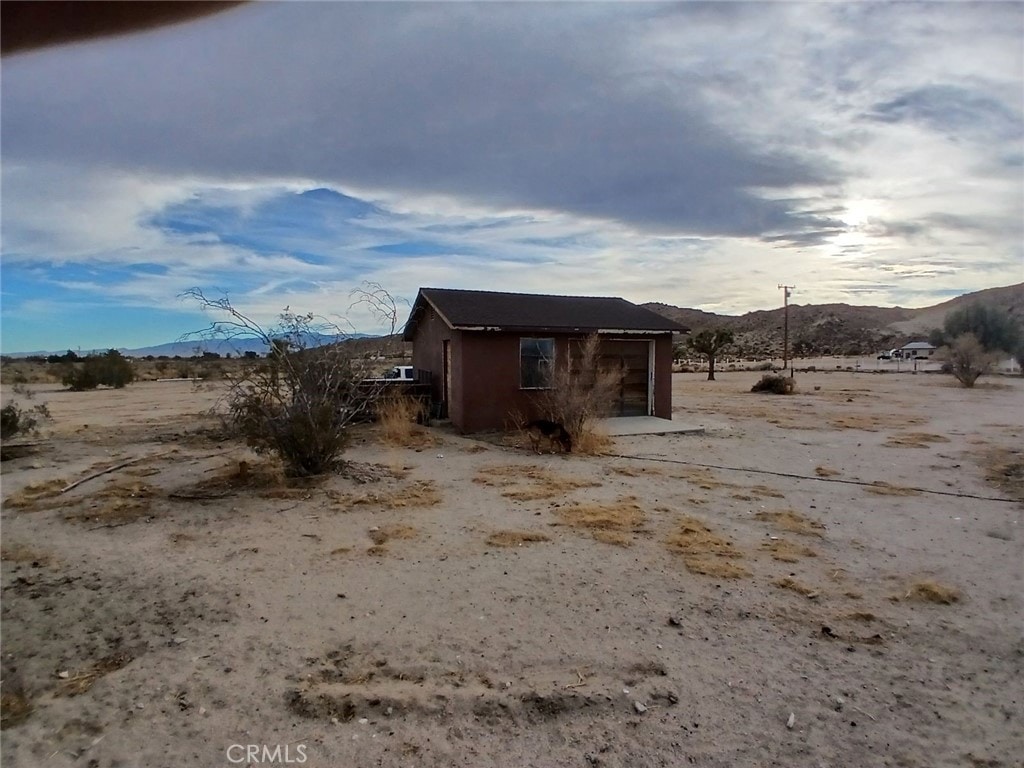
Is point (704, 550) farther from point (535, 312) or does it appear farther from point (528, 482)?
point (535, 312)

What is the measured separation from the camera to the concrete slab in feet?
48.4

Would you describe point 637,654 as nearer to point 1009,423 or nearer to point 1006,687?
point 1006,687

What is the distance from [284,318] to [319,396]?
4.72 feet

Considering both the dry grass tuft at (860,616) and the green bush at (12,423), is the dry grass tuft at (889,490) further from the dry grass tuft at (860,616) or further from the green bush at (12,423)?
the green bush at (12,423)

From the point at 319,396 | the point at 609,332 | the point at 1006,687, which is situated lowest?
the point at 1006,687

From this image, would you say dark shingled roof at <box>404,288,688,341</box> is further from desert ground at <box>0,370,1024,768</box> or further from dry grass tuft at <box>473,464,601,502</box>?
desert ground at <box>0,370,1024,768</box>

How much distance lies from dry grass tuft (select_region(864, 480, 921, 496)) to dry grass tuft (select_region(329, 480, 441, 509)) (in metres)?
6.20

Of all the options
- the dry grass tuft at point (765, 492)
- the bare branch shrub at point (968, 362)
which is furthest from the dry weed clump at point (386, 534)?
the bare branch shrub at point (968, 362)

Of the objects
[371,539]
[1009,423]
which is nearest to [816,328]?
[1009,423]

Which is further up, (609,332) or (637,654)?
(609,332)

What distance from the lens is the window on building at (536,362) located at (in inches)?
608

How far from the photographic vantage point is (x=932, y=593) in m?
5.52

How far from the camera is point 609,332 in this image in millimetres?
15930

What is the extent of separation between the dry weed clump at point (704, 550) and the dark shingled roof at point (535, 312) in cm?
818
